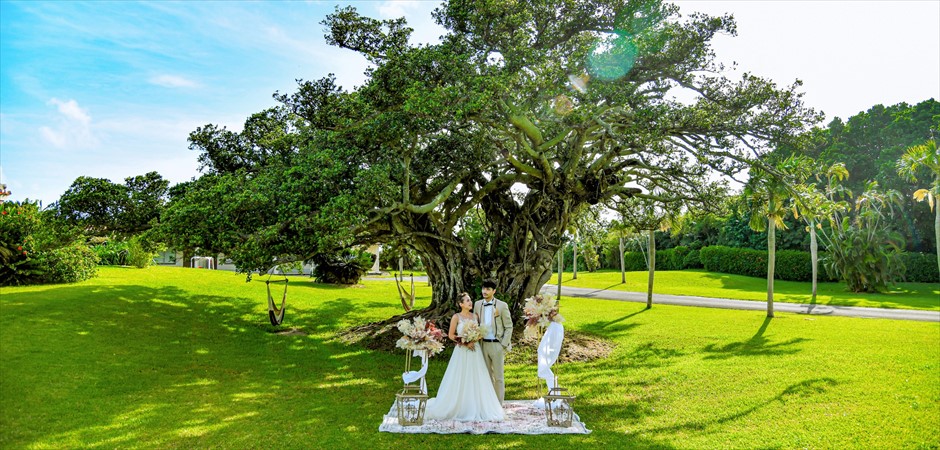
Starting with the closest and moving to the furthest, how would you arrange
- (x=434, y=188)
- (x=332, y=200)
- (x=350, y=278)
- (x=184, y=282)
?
(x=332, y=200)
(x=434, y=188)
(x=184, y=282)
(x=350, y=278)

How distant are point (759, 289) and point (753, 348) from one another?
26.2 meters

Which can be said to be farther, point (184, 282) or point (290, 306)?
point (184, 282)

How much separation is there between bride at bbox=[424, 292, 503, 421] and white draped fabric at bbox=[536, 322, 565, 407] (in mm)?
880

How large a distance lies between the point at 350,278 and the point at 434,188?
1794cm

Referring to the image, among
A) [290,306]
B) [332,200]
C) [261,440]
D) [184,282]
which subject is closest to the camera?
[261,440]

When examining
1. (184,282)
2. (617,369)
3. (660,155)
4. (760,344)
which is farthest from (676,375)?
(184,282)

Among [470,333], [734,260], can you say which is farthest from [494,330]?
[734,260]

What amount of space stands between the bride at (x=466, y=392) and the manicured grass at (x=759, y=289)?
1084 inches

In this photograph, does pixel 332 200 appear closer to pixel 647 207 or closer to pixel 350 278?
pixel 647 207

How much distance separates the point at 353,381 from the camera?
38.4 feet

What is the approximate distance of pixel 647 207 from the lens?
2142 cm

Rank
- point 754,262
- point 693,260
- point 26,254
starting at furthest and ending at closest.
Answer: point 693,260 → point 754,262 → point 26,254

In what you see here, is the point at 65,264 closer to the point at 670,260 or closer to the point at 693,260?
the point at 693,260

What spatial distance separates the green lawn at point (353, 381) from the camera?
8.12 m
